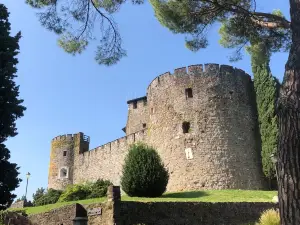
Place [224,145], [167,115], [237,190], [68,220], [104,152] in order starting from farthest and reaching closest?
[104,152]
[167,115]
[224,145]
[237,190]
[68,220]

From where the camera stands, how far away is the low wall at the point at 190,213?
40.3ft

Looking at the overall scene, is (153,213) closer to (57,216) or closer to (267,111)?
(57,216)

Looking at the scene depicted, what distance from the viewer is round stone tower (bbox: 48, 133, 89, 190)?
3084 centimetres

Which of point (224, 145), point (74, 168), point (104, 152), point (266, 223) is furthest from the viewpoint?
point (74, 168)

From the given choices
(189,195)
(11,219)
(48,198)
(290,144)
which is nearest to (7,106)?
(11,219)

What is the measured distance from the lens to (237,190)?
18.6m

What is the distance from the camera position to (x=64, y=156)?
104 ft

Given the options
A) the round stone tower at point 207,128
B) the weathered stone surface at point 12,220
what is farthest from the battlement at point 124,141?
the weathered stone surface at point 12,220

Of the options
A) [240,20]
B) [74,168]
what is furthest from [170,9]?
[74,168]

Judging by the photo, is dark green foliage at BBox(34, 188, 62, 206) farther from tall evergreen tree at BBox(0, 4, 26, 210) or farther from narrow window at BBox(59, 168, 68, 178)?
tall evergreen tree at BBox(0, 4, 26, 210)

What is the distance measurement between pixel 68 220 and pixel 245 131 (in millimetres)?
11660

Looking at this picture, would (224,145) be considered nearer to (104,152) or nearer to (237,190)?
(237,190)

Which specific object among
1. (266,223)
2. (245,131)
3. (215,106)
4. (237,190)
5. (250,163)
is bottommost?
(266,223)

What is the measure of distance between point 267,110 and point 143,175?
818cm
